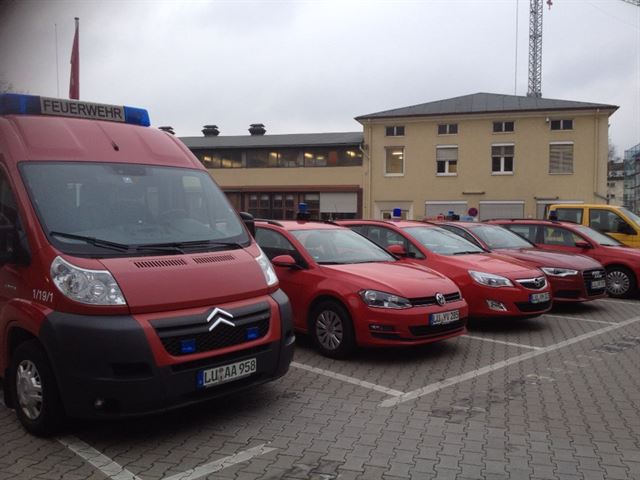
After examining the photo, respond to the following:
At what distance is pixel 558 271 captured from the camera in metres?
9.90

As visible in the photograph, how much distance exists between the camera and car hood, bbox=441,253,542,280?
8422mm

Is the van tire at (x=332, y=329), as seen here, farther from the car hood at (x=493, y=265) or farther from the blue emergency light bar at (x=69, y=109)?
the blue emergency light bar at (x=69, y=109)

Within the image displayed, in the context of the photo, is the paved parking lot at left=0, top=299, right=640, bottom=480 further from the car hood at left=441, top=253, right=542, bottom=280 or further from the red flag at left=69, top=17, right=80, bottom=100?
the red flag at left=69, top=17, right=80, bottom=100

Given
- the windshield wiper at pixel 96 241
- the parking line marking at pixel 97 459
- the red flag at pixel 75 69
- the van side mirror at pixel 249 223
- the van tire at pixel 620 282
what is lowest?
the parking line marking at pixel 97 459

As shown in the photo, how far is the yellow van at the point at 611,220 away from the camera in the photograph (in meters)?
13.7

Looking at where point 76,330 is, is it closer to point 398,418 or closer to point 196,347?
point 196,347

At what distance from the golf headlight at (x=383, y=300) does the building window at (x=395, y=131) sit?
32.0 m

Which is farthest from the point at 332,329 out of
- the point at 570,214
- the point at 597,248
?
the point at 570,214

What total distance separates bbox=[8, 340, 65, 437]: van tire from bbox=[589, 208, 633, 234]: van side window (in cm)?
1292

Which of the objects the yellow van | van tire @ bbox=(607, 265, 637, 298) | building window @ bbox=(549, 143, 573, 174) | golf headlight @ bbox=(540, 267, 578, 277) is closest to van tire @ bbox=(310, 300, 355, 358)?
golf headlight @ bbox=(540, 267, 578, 277)

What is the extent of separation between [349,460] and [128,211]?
261 centimetres

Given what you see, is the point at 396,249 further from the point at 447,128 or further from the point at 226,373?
the point at 447,128

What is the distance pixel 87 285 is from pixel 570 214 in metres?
13.3

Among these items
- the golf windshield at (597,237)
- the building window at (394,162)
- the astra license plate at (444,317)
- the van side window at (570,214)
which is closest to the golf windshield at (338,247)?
the astra license plate at (444,317)
